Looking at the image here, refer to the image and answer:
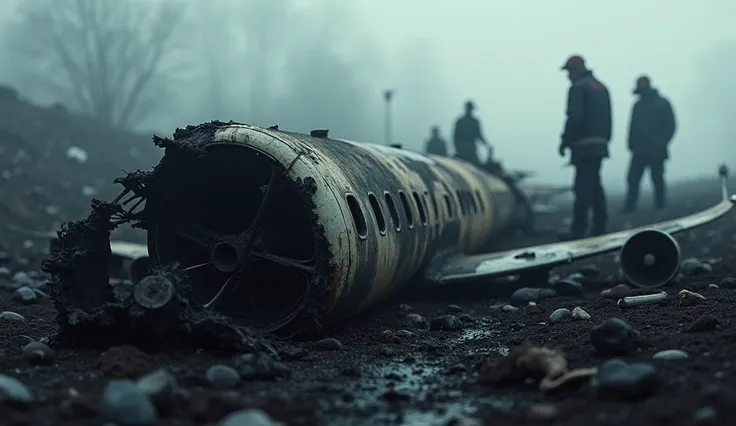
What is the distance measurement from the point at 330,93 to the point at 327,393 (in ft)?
144

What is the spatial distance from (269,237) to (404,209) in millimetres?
1473

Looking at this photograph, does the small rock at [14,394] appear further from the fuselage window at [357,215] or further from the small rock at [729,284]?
the small rock at [729,284]

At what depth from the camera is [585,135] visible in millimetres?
11430

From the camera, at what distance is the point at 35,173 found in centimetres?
2205

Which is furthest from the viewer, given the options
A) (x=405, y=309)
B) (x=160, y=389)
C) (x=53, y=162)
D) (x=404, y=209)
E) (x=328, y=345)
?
(x=53, y=162)

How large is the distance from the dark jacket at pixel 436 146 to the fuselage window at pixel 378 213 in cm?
1534

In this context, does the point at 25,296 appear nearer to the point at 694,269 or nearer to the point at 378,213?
the point at 378,213

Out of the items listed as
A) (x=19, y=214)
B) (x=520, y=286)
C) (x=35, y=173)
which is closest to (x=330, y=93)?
(x=35, y=173)

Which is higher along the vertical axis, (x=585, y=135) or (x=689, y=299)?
(x=585, y=135)

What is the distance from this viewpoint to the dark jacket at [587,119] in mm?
11242

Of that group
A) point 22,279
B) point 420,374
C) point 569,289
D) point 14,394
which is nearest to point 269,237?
point 420,374

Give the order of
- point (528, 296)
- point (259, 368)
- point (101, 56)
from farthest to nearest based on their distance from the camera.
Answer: point (101, 56) → point (528, 296) → point (259, 368)

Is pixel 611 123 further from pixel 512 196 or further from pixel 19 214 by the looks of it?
pixel 19 214

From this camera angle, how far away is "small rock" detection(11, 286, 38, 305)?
25.4 feet
